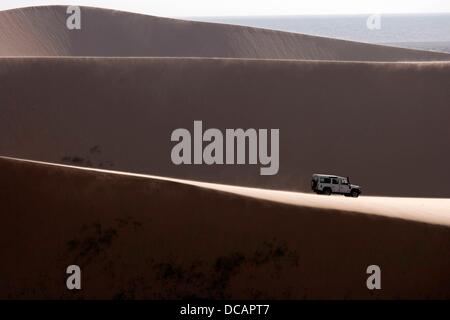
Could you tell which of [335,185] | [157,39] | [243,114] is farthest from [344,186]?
[157,39]

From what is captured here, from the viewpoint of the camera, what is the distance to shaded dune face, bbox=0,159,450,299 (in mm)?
12219

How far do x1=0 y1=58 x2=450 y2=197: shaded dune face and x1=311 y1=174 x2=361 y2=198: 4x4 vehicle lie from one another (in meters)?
5.58

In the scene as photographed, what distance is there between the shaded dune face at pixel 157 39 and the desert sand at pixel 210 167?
0.34ft

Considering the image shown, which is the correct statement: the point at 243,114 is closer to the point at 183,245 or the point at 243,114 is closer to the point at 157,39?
the point at 183,245

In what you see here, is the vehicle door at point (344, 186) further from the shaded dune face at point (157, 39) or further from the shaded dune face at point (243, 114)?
the shaded dune face at point (157, 39)

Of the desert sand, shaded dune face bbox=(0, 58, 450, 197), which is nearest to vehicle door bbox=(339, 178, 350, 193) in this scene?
the desert sand

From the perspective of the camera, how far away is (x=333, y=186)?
2297 centimetres

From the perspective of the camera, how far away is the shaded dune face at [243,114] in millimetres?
29906

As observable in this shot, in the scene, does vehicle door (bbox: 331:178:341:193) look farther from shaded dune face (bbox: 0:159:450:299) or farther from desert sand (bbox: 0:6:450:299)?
shaded dune face (bbox: 0:159:450:299)

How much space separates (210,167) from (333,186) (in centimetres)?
731

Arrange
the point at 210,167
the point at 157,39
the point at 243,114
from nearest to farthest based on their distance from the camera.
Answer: the point at 210,167 → the point at 243,114 → the point at 157,39

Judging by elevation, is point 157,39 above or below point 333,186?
above

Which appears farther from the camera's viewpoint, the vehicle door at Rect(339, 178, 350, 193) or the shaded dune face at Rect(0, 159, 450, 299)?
the vehicle door at Rect(339, 178, 350, 193)

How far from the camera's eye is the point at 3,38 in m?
48.5
